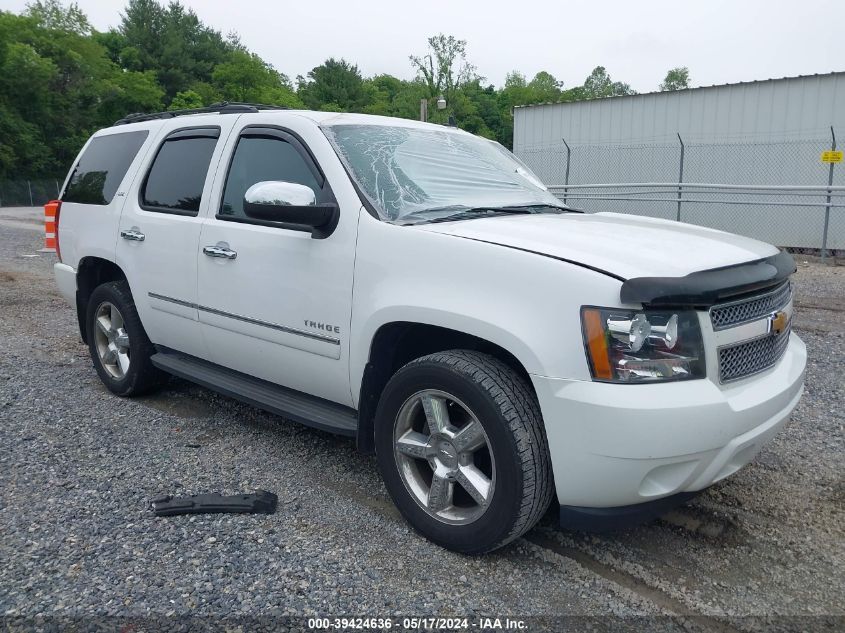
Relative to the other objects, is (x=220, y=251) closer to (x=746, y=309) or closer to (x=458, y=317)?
(x=458, y=317)

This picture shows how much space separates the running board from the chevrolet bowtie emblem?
6.02ft

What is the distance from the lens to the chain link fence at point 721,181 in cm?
1338

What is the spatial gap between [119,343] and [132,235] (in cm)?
86

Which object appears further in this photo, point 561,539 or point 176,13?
point 176,13

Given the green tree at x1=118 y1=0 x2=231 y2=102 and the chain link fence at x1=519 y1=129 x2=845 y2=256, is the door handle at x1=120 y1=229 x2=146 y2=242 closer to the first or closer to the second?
the chain link fence at x1=519 y1=129 x2=845 y2=256

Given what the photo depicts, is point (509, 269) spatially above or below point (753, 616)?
above

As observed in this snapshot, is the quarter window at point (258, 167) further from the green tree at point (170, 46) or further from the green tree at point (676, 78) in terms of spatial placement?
the green tree at point (676, 78)

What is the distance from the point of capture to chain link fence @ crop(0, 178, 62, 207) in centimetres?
4553

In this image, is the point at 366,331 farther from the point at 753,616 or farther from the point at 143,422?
the point at 143,422

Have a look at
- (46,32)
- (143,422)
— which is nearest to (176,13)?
(46,32)

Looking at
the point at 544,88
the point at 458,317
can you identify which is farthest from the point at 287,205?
the point at 544,88

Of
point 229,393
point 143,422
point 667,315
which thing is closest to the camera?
point 667,315

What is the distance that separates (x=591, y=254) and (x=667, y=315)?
0.36 m

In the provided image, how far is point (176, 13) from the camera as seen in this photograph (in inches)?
2630
